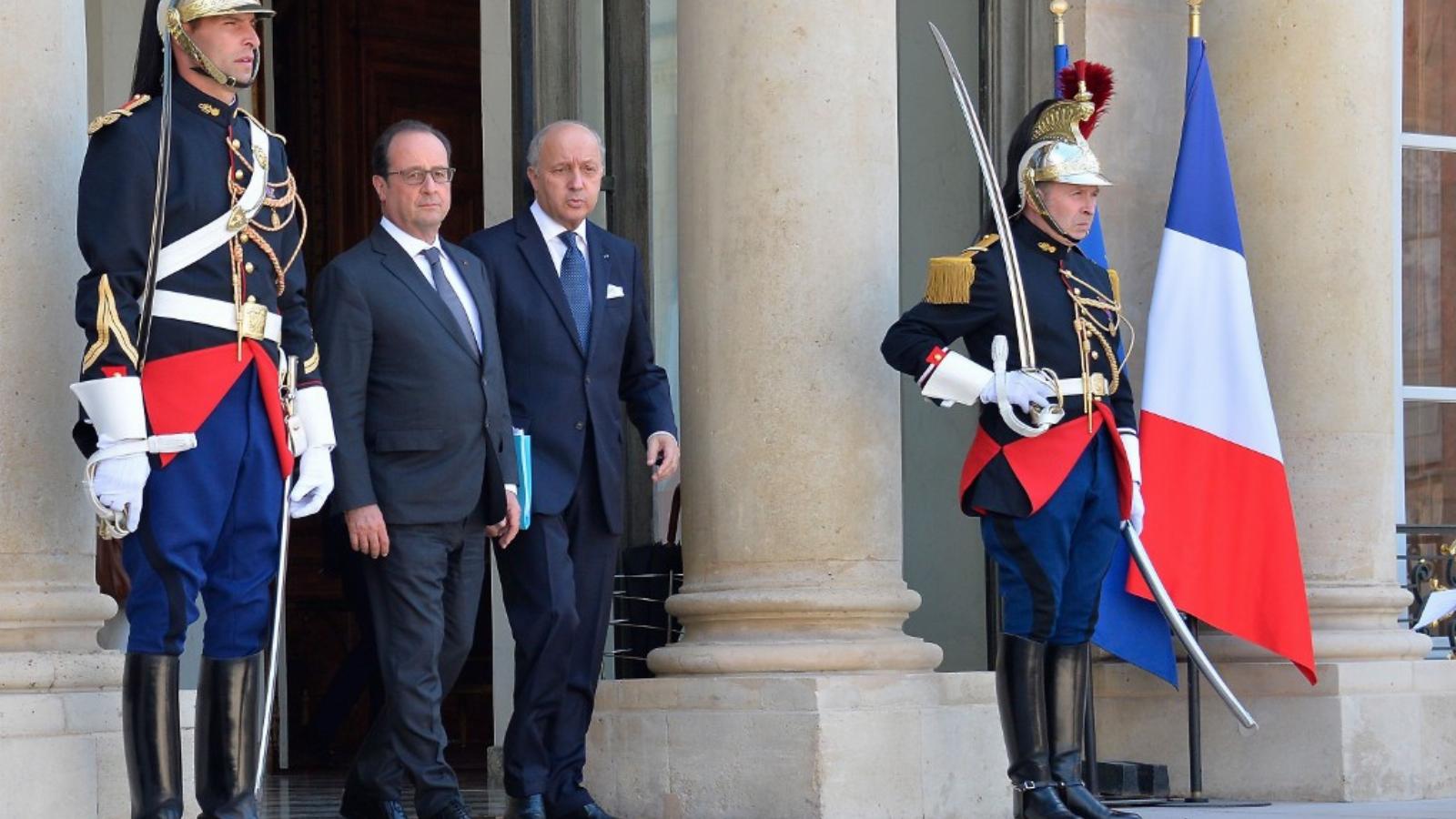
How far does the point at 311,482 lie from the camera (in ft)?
18.8

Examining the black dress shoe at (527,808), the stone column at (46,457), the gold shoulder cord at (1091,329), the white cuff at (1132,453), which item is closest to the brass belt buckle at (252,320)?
the stone column at (46,457)

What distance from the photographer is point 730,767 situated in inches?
271

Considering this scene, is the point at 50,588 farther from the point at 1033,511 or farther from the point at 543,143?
the point at 1033,511

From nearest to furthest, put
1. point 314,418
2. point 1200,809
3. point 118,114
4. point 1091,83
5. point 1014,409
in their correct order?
1. point 118,114
2. point 314,418
3. point 1014,409
4. point 1091,83
5. point 1200,809

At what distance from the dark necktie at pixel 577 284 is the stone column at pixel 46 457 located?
1.38m

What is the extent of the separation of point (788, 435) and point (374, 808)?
1.49m

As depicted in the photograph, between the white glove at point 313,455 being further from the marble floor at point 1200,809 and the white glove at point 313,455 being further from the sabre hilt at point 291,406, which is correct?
the marble floor at point 1200,809

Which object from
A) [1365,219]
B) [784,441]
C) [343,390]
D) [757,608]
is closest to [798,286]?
[784,441]

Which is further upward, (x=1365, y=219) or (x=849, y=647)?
(x=1365, y=219)

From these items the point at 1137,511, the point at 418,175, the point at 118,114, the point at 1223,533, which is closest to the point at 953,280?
the point at 1137,511

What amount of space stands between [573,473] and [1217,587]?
7.30ft

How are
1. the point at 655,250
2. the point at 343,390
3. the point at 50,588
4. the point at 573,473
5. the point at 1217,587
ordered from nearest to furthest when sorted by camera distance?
the point at 50,588 < the point at 343,390 < the point at 573,473 < the point at 1217,587 < the point at 655,250

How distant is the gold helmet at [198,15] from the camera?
5.58 metres

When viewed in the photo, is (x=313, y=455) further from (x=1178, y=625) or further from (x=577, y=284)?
(x=1178, y=625)
